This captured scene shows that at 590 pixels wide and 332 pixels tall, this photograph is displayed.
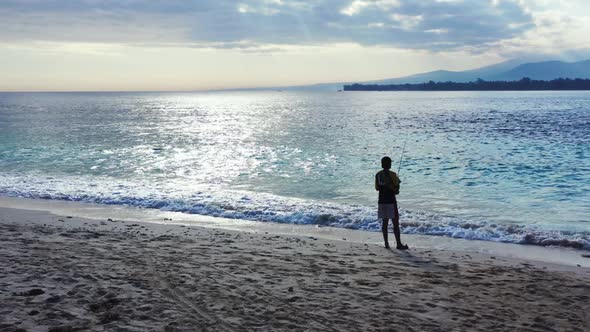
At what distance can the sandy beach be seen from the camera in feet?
19.7

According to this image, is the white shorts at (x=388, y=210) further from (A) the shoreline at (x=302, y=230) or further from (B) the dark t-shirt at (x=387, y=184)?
(A) the shoreline at (x=302, y=230)

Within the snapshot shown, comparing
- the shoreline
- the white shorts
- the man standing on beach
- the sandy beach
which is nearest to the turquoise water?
the shoreline

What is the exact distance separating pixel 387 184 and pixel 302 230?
10.2 feet

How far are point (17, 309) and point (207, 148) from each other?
2878 centimetres

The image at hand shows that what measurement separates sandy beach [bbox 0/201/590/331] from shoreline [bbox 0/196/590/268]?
76 cm

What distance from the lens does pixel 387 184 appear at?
10164 mm

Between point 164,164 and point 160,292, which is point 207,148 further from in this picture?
point 160,292

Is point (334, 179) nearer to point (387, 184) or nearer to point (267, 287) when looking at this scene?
point (387, 184)

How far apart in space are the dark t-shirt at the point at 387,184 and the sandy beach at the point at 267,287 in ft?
3.65

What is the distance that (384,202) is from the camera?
34.0 ft

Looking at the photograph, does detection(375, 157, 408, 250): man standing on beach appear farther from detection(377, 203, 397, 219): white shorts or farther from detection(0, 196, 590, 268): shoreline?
detection(0, 196, 590, 268): shoreline

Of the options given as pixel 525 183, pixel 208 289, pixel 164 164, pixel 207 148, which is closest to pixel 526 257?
pixel 208 289

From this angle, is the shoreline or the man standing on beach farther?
the shoreline

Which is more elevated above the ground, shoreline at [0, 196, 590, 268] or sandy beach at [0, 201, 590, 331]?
sandy beach at [0, 201, 590, 331]
